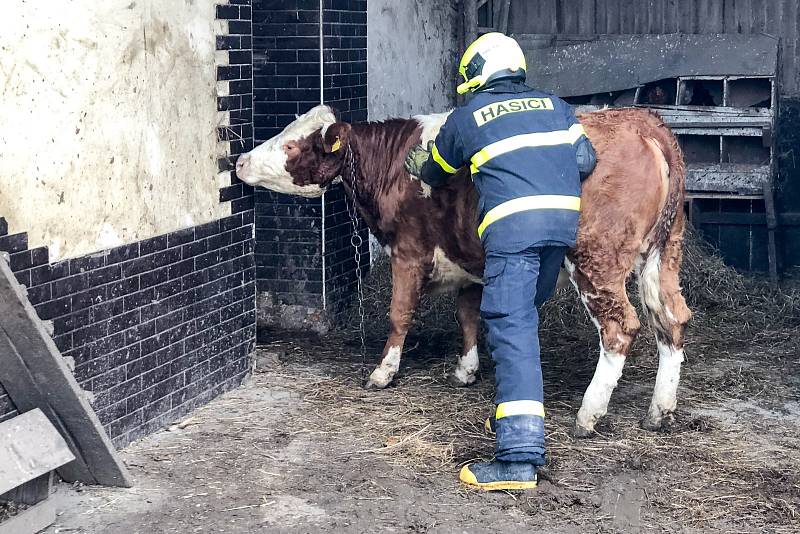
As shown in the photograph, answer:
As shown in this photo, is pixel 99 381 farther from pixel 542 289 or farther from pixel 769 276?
pixel 769 276

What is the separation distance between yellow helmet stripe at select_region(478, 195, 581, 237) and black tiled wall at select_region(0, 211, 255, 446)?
1.91 metres

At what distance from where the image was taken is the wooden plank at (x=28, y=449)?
4723mm

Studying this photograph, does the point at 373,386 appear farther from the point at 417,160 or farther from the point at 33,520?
the point at 33,520

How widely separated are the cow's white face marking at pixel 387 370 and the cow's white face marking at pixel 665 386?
1.65 meters

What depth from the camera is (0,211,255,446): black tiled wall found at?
550 centimetres

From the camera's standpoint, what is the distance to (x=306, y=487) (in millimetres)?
5551

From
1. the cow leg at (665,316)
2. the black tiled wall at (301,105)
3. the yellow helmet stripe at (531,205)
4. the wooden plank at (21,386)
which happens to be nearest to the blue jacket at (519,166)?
the yellow helmet stripe at (531,205)

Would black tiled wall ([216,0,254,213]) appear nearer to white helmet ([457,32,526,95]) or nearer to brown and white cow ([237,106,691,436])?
brown and white cow ([237,106,691,436])

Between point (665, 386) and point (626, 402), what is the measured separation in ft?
1.79

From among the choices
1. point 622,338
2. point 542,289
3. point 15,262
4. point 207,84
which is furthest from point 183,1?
point 622,338

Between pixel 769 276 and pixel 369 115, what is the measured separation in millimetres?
3784

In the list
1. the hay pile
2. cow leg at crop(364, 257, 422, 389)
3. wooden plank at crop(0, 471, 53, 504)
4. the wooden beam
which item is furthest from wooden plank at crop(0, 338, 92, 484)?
the wooden beam

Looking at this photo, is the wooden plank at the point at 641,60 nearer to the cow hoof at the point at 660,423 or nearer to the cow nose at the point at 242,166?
the cow nose at the point at 242,166

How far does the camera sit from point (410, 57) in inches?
394
